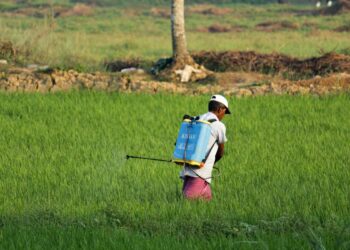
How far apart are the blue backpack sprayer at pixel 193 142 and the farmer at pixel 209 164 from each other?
0.18 m

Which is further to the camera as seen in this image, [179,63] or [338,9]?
[338,9]

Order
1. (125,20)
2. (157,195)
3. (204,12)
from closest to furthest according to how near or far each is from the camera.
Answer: (157,195), (125,20), (204,12)

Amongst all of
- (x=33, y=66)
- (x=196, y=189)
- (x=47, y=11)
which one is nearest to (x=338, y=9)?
(x=47, y=11)

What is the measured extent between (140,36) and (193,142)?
98.5ft

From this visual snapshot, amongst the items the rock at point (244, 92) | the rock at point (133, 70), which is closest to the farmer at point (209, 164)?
the rock at point (244, 92)

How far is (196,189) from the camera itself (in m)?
9.61

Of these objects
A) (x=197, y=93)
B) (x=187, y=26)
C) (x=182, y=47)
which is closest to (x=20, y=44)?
(x=182, y=47)

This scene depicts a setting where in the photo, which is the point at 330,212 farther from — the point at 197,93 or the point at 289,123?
the point at 197,93

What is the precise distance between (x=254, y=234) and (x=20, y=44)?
1494 centimetres

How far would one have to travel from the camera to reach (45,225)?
337 inches

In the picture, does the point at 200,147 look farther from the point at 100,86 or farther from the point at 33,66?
the point at 33,66

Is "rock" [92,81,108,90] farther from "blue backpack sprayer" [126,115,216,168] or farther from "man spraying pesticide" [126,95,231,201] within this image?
"blue backpack sprayer" [126,115,216,168]

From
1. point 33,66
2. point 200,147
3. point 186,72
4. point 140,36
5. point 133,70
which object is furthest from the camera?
point 140,36

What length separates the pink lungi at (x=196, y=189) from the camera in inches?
378
